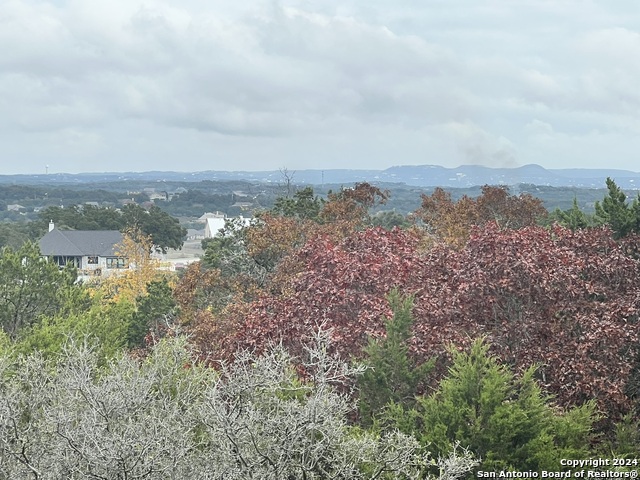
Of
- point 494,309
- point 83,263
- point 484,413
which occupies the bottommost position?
point 83,263

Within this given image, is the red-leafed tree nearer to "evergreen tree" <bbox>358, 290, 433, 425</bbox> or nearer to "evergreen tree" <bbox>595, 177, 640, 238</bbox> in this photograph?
"evergreen tree" <bbox>358, 290, 433, 425</bbox>

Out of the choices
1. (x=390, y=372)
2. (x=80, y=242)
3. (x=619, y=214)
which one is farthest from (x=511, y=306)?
(x=80, y=242)

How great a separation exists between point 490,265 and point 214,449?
5892 millimetres

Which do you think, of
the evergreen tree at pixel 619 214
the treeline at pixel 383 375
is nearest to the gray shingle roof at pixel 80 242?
the treeline at pixel 383 375

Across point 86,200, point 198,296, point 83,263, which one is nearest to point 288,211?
point 198,296

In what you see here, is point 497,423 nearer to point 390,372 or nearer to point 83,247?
point 390,372

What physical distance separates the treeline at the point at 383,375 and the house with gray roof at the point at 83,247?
4958 centimetres

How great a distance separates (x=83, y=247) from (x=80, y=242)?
81 cm

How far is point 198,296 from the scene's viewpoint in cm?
2408

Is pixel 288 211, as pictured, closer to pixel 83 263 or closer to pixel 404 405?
pixel 404 405

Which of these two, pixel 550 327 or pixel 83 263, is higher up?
pixel 550 327

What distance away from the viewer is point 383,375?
1224cm

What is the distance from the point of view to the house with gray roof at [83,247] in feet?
219

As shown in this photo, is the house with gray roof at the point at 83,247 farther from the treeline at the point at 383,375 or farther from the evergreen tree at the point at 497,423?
the evergreen tree at the point at 497,423
